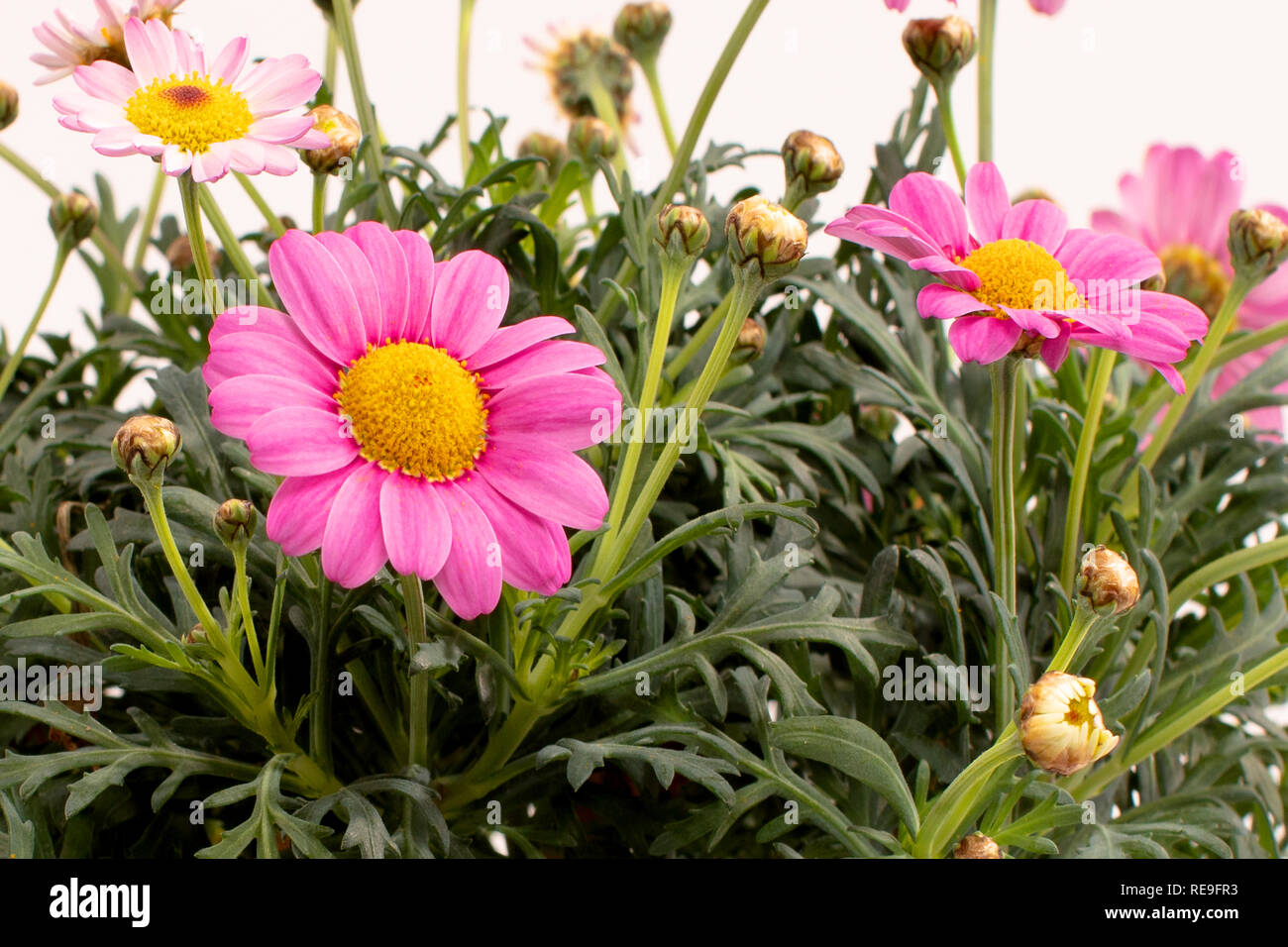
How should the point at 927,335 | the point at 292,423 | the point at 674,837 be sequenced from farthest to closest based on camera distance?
the point at 927,335 < the point at 674,837 < the point at 292,423

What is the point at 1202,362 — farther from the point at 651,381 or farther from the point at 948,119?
the point at 651,381

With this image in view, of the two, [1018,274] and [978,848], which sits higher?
[1018,274]

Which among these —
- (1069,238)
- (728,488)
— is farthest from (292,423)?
(1069,238)

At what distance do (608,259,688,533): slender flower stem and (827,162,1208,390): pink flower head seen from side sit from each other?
0.19 ft

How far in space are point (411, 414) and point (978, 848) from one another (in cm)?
23

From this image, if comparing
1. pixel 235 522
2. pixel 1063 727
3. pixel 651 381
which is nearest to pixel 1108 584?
pixel 1063 727

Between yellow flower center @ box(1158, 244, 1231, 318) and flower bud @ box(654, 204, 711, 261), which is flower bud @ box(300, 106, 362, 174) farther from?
yellow flower center @ box(1158, 244, 1231, 318)

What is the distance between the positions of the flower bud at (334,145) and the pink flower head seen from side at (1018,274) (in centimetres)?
20

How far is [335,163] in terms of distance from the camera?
521mm

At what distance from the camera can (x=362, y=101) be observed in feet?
1.84

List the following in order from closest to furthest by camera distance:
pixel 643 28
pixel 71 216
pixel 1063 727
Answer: pixel 1063 727 → pixel 71 216 → pixel 643 28

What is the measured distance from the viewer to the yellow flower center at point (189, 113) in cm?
44
